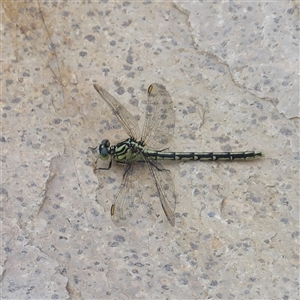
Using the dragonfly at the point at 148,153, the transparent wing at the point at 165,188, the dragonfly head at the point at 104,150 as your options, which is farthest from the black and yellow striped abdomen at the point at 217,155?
the dragonfly head at the point at 104,150

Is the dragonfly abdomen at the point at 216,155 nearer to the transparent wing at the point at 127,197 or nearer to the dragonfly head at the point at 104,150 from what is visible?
the transparent wing at the point at 127,197

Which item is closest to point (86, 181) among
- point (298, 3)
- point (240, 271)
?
point (240, 271)

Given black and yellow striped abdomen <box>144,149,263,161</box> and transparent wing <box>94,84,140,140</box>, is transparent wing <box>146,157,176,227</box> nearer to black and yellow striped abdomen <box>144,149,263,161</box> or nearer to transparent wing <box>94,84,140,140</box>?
black and yellow striped abdomen <box>144,149,263,161</box>

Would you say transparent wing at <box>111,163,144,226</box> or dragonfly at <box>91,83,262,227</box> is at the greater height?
dragonfly at <box>91,83,262,227</box>

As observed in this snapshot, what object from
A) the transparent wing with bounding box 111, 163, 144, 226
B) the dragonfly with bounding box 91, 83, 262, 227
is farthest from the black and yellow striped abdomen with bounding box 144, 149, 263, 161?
the transparent wing with bounding box 111, 163, 144, 226

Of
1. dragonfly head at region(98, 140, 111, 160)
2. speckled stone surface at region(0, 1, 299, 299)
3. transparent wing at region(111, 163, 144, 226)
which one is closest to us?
speckled stone surface at region(0, 1, 299, 299)

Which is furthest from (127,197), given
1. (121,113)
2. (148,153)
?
(121,113)
